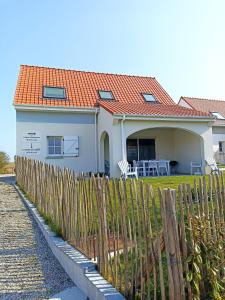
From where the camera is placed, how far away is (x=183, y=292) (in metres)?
2.40

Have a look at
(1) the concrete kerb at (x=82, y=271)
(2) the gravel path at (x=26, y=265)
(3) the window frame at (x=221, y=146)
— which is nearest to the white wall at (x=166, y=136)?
(3) the window frame at (x=221, y=146)

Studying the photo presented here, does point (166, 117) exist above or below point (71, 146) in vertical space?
above

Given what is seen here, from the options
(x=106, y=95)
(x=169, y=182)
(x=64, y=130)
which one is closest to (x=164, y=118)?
(x=169, y=182)

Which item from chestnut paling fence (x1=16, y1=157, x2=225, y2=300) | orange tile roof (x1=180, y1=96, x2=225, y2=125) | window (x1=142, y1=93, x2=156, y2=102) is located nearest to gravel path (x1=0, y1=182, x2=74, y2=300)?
chestnut paling fence (x1=16, y1=157, x2=225, y2=300)

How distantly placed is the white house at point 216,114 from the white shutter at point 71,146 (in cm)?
1092

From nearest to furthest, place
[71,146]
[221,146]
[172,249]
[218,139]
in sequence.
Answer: [172,249]
[71,146]
[218,139]
[221,146]

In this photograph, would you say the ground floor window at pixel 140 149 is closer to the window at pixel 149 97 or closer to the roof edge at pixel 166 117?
the window at pixel 149 97

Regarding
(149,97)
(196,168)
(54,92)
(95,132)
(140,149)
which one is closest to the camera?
(196,168)

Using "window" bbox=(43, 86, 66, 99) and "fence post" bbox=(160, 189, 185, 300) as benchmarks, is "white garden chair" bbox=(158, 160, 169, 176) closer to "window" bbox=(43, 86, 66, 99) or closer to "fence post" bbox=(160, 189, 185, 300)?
"window" bbox=(43, 86, 66, 99)

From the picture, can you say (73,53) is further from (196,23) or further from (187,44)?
(196,23)

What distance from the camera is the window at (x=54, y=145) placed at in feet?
53.8

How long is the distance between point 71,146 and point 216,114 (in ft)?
52.6

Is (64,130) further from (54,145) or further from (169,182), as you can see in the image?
(169,182)

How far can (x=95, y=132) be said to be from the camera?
672 inches
